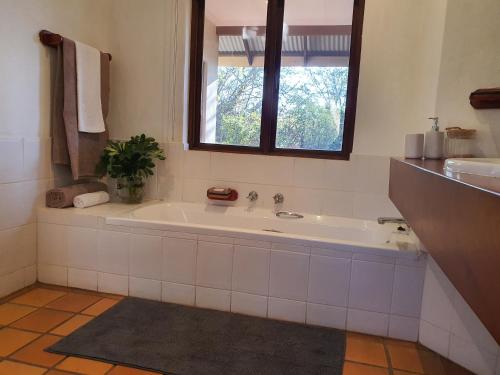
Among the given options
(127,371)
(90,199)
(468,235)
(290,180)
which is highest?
(468,235)

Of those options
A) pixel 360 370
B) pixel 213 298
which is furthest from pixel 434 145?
pixel 213 298

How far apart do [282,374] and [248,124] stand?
71.5 inches

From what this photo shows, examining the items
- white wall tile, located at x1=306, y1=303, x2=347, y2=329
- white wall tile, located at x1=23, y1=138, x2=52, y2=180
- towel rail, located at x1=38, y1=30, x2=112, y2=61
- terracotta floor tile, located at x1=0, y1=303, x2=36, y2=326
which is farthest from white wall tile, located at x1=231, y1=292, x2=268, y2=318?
towel rail, located at x1=38, y1=30, x2=112, y2=61

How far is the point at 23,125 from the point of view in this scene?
2.18 metres

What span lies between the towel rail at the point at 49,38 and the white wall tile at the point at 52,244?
113cm

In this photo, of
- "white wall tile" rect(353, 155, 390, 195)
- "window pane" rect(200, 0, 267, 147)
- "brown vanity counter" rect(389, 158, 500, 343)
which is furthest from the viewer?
"window pane" rect(200, 0, 267, 147)

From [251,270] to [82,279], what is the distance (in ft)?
3.56

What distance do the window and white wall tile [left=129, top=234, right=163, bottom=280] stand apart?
99 cm

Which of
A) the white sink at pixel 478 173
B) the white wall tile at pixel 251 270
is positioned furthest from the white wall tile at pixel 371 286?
the white sink at pixel 478 173

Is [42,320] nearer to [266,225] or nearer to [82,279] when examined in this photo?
[82,279]

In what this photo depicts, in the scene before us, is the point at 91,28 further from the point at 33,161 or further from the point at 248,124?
the point at 248,124

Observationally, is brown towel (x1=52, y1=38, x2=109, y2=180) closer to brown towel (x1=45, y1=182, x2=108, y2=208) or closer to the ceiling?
brown towel (x1=45, y1=182, x2=108, y2=208)

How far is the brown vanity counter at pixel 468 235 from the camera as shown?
1.74ft

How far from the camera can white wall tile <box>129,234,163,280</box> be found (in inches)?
83.7
